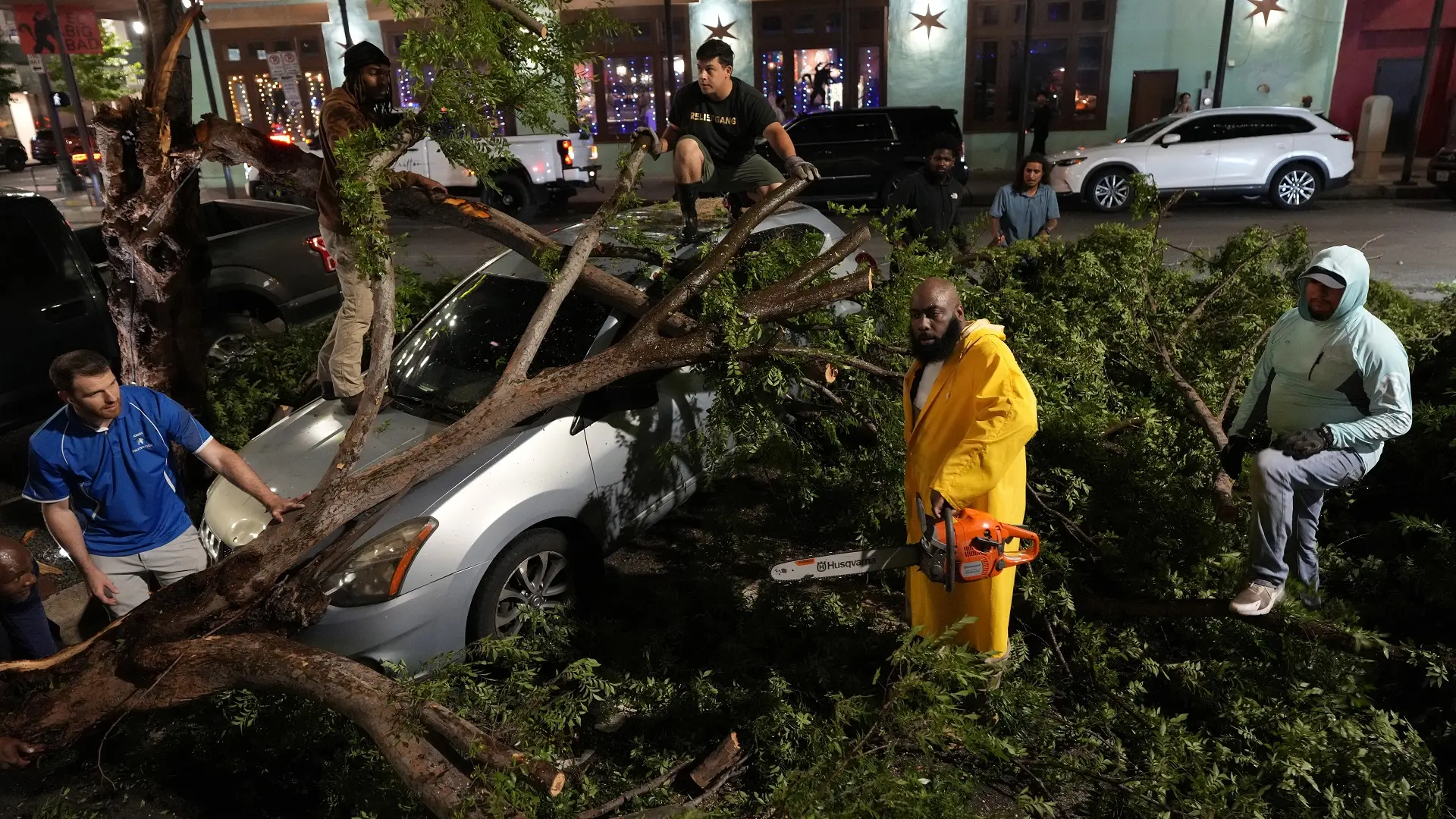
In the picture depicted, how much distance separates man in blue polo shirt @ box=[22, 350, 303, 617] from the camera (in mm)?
3494

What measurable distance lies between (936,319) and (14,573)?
3.53 metres

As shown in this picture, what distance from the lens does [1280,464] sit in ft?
11.3

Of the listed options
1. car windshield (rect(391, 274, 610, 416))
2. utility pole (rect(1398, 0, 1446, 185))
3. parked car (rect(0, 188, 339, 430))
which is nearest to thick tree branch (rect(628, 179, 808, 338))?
car windshield (rect(391, 274, 610, 416))

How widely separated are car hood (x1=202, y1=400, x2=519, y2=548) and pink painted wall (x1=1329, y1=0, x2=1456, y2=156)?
2067 cm

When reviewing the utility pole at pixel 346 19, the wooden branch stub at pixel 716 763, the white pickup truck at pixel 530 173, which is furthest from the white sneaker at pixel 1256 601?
the utility pole at pixel 346 19

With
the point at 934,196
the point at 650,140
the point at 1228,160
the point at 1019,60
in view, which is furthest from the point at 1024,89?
the point at 650,140

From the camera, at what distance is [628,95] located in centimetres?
2091

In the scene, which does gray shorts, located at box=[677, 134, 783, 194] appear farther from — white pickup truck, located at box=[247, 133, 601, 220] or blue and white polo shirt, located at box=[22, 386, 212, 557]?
white pickup truck, located at box=[247, 133, 601, 220]

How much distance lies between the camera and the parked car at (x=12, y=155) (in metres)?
27.8

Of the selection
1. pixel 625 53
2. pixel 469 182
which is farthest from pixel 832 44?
pixel 469 182

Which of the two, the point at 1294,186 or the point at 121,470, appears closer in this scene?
the point at 121,470

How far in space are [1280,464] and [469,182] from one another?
1411cm

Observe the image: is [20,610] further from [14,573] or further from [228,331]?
[228,331]

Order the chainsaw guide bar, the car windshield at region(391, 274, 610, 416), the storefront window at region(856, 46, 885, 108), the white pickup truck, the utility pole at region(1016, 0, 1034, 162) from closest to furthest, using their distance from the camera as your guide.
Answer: the chainsaw guide bar → the car windshield at region(391, 274, 610, 416) → the white pickup truck → the utility pole at region(1016, 0, 1034, 162) → the storefront window at region(856, 46, 885, 108)
